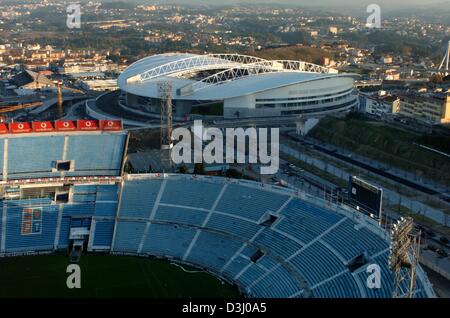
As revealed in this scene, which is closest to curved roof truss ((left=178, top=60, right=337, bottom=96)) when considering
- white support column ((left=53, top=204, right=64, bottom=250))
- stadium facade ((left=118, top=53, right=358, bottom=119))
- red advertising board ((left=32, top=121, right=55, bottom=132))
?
stadium facade ((left=118, top=53, right=358, bottom=119))

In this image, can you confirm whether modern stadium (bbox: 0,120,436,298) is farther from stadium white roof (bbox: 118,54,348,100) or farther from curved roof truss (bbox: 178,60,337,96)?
curved roof truss (bbox: 178,60,337,96)

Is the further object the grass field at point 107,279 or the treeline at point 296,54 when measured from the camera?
the treeline at point 296,54

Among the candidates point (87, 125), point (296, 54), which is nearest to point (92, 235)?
point (87, 125)

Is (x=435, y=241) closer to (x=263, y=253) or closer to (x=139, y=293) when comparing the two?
(x=263, y=253)

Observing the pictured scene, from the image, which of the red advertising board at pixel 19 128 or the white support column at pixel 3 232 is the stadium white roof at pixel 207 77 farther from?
the white support column at pixel 3 232

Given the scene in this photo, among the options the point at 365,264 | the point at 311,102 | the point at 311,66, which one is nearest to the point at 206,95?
the point at 311,102

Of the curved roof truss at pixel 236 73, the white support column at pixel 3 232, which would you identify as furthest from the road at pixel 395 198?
the white support column at pixel 3 232
